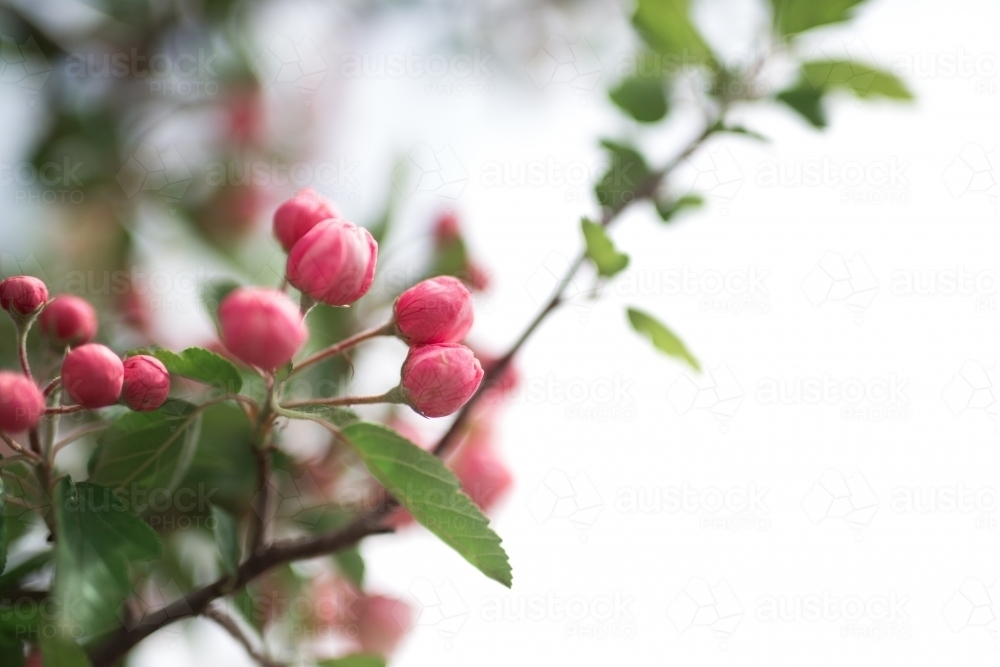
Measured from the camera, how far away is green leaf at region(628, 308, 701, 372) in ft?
3.40

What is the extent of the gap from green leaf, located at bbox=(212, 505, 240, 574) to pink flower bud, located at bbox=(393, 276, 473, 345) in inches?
10.7

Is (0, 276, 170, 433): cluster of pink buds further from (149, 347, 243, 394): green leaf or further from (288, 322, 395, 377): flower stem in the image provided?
(288, 322, 395, 377): flower stem

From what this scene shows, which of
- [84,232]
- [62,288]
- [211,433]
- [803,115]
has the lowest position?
[84,232]

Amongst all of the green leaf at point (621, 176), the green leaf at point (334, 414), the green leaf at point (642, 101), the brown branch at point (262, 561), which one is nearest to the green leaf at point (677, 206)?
the green leaf at point (621, 176)

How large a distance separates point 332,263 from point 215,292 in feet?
1.38

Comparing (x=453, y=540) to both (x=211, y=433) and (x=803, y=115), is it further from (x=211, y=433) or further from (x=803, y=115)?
(x=803, y=115)

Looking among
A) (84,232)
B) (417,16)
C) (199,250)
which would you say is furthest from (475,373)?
(417,16)

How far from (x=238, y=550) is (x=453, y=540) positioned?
263 millimetres

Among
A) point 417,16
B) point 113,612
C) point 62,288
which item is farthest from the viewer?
point 417,16

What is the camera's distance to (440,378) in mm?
745

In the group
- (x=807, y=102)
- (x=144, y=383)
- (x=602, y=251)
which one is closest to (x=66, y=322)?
(x=144, y=383)

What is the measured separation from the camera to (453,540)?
2.44ft

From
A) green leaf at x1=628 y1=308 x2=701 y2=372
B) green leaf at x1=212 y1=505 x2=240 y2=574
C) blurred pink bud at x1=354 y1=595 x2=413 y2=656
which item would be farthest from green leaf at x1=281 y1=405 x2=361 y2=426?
A: blurred pink bud at x1=354 y1=595 x2=413 y2=656

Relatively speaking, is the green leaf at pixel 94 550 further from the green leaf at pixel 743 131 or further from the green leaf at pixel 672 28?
the green leaf at pixel 672 28
